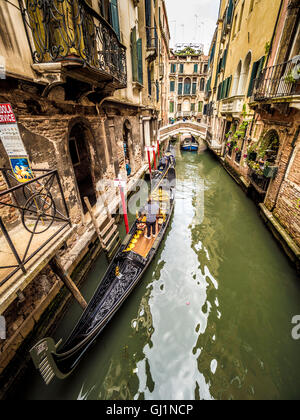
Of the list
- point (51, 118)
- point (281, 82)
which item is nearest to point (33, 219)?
point (51, 118)

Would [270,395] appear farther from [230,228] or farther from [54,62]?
[54,62]

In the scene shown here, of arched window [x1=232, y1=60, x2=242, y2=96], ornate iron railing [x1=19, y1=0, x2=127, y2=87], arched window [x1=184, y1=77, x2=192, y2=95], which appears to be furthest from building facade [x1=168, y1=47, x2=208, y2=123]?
ornate iron railing [x1=19, y1=0, x2=127, y2=87]

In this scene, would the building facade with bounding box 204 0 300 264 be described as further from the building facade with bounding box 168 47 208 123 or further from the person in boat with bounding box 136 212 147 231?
the building facade with bounding box 168 47 208 123

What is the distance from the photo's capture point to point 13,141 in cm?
251

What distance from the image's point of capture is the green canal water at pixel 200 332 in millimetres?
2955

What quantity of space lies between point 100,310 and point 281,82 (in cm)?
835

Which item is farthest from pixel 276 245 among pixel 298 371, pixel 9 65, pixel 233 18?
pixel 233 18

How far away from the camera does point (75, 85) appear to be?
3.81 m

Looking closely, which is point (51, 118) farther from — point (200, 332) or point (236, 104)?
point (236, 104)

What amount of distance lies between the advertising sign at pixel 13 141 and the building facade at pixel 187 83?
29.4 metres

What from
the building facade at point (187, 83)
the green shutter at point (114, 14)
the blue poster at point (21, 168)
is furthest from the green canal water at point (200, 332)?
the building facade at point (187, 83)

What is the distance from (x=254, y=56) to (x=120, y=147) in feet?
23.8

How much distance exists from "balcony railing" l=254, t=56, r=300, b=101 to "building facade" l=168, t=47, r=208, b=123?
23644 millimetres

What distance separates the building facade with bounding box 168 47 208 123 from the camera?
27.5m
